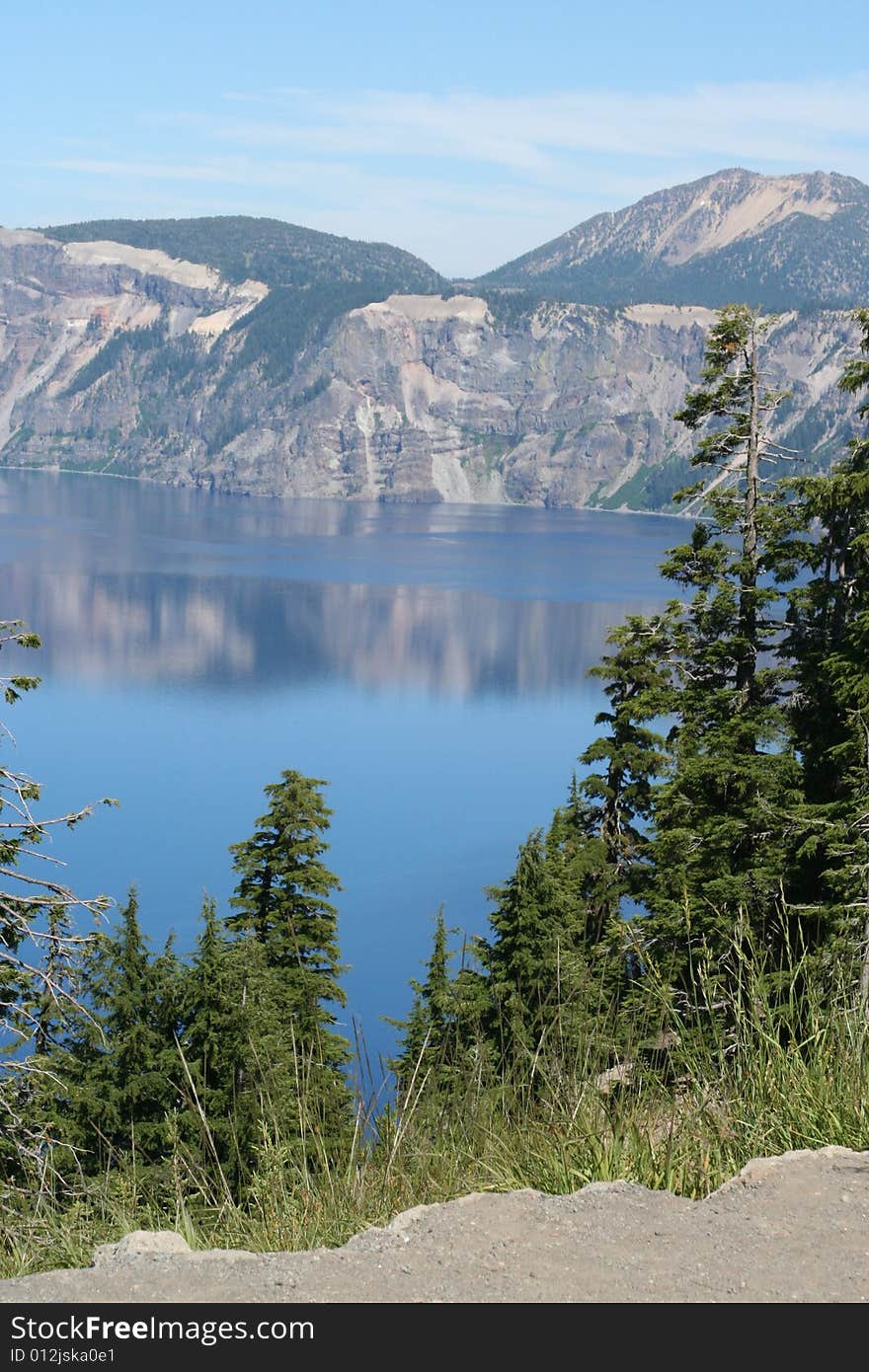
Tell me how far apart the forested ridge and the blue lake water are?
309 centimetres

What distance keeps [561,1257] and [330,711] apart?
89.0 m

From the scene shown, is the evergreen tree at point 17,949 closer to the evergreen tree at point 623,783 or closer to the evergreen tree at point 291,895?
the evergreen tree at point 291,895

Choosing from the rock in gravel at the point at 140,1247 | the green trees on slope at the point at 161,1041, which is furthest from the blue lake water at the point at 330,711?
the rock in gravel at the point at 140,1247

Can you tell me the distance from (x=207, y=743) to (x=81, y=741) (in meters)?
7.33

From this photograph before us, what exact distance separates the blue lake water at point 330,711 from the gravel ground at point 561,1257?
41.9 feet

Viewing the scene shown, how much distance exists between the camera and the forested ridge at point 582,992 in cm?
524

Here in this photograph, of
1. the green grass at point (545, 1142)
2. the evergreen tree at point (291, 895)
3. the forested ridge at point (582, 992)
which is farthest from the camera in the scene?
the evergreen tree at point (291, 895)

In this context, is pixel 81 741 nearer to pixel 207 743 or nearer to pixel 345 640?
pixel 207 743

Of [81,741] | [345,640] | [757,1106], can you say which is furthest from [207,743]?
[757,1106]

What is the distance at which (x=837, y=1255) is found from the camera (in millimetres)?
4258

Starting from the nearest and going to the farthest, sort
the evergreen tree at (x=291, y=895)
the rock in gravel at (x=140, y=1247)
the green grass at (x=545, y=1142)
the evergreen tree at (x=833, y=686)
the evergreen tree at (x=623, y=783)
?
the rock in gravel at (x=140, y=1247) → the green grass at (x=545, y=1142) → the evergreen tree at (x=833, y=686) → the evergreen tree at (x=291, y=895) → the evergreen tree at (x=623, y=783)

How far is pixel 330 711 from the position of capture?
93062 millimetres

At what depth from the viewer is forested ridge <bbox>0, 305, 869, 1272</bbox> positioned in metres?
5.24

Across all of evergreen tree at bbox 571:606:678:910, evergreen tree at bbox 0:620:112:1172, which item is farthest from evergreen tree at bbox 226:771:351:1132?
evergreen tree at bbox 0:620:112:1172
